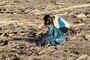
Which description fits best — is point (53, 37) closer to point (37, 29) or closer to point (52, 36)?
point (52, 36)

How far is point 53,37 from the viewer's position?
30.4 feet

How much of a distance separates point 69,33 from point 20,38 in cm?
125

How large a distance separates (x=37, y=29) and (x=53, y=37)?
1661 mm

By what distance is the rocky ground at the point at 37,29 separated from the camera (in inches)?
340

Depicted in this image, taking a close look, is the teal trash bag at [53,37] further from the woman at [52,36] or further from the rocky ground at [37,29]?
the rocky ground at [37,29]

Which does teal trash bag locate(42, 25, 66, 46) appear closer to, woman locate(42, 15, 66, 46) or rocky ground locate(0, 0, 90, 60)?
woman locate(42, 15, 66, 46)

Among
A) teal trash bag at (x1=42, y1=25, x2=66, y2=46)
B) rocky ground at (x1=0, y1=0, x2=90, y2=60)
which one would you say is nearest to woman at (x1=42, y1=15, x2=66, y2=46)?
teal trash bag at (x1=42, y1=25, x2=66, y2=46)

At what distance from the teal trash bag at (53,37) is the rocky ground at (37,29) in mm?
126

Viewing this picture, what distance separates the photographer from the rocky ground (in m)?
8.62

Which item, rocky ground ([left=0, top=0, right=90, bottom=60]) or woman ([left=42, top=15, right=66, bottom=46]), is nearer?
rocky ground ([left=0, top=0, right=90, bottom=60])

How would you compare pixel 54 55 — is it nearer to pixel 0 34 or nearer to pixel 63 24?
pixel 63 24

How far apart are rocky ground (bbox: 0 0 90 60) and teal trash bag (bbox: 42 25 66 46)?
0.13m

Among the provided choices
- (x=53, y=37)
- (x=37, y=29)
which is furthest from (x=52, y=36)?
(x=37, y=29)

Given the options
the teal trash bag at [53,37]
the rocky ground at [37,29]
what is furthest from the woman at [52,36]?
the rocky ground at [37,29]
